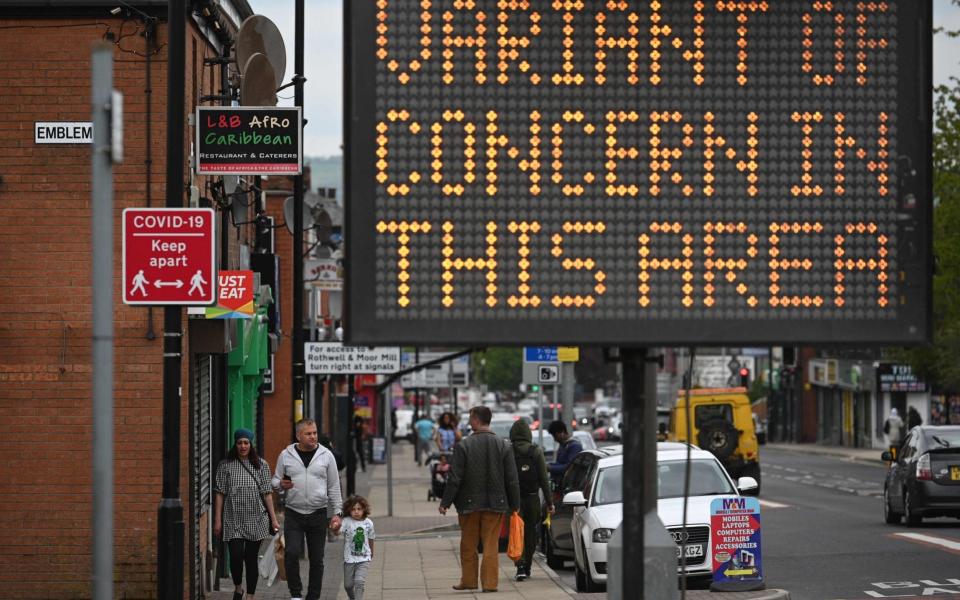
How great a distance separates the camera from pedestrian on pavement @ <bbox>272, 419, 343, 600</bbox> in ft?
50.0

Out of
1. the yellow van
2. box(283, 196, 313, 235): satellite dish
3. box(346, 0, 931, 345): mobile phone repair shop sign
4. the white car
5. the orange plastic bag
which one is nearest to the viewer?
box(346, 0, 931, 345): mobile phone repair shop sign

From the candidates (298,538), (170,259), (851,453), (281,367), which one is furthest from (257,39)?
(851,453)

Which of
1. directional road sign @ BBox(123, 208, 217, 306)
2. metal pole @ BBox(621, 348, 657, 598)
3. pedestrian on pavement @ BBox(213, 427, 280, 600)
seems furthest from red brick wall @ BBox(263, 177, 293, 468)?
metal pole @ BBox(621, 348, 657, 598)

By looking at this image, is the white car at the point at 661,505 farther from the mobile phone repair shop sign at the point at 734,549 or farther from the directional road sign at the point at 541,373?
the directional road sign at the point at 541,373

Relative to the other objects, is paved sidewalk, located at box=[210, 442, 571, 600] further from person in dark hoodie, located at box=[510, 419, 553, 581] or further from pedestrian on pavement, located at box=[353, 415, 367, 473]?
pedestrian on pavement, located at box=[353, 415, 367, 473]

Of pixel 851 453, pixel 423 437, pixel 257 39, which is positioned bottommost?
pixel 851 453

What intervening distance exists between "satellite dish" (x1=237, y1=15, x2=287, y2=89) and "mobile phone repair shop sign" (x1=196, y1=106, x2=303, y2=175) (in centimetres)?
317

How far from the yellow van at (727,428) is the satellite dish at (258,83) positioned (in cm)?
1838

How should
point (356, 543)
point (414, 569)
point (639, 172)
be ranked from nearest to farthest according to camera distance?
point (639, 172) < point (356, 543) < point (414, 569)

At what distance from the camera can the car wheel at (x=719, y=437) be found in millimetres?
34875

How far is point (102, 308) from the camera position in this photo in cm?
739

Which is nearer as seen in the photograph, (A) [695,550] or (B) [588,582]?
(A) [695,550]

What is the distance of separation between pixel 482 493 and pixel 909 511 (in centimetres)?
1031

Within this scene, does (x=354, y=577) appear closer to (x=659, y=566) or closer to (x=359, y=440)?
(x=659, y=566)
